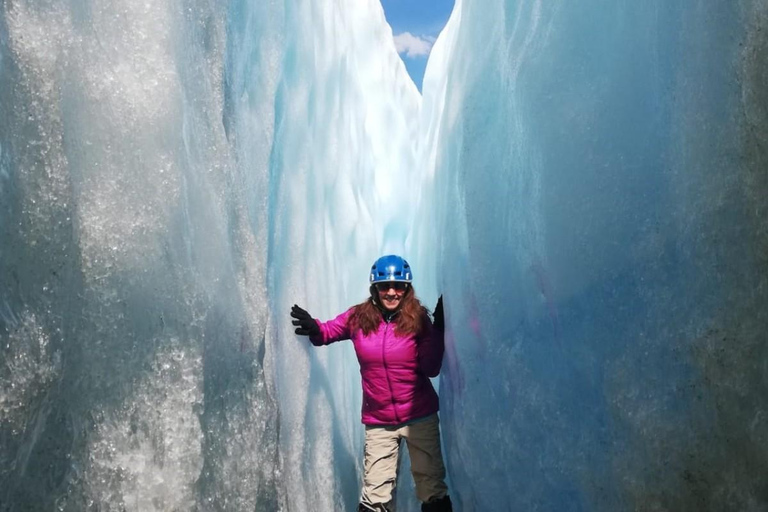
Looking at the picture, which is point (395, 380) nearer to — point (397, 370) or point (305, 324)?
point (397, 370)

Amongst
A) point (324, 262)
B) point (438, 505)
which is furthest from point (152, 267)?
point (324, 262)

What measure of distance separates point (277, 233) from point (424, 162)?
9.37ft

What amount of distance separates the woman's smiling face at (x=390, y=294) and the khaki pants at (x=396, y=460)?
55 cm

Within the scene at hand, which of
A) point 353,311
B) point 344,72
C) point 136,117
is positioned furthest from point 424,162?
point 136,117

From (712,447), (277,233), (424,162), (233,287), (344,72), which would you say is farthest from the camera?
(424,162)

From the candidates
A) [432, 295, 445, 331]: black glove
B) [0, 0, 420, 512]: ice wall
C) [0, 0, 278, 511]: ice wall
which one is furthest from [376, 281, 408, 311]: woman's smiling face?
[0, 0, 278, 511]: ice wall

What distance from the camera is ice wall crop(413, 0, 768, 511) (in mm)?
2672

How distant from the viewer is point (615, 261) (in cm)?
303

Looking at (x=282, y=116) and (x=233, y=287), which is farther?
(x=282, y=116)

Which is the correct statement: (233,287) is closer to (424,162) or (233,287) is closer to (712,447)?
(712,447)

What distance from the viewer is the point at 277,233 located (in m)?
3.80

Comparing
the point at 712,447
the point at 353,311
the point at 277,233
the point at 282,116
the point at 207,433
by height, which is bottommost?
the point at 712,447

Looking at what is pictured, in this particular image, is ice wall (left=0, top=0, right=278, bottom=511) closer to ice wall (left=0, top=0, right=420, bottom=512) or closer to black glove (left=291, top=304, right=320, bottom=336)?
ice wall (left=0, top=0, right=420, bottom=512)

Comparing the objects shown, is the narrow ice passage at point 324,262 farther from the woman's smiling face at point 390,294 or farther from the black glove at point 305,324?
the woman's smiling face at point 390,294
